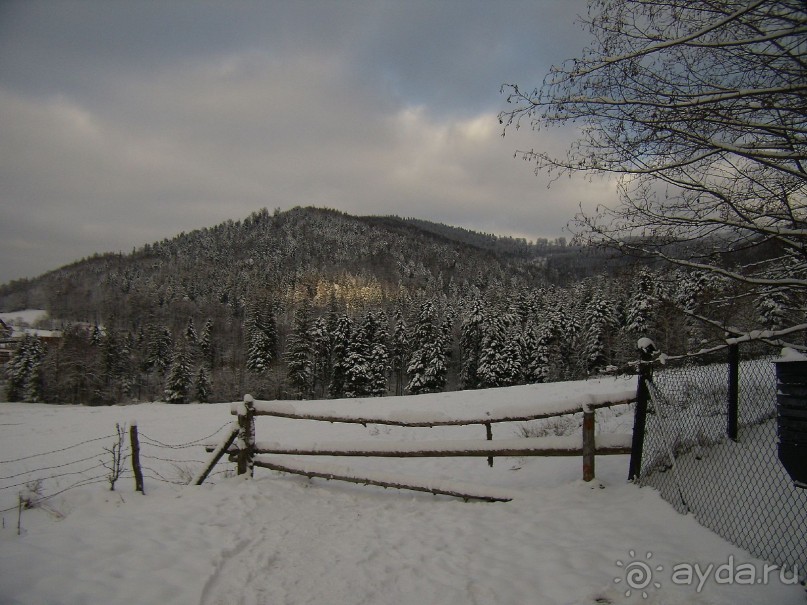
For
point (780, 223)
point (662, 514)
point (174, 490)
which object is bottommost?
point (174, 490)

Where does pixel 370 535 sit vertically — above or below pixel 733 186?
below

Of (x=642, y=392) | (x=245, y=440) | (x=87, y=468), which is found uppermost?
(x=642, y=392)

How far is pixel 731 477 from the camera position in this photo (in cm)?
500

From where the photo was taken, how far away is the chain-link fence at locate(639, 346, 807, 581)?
3.88 meters

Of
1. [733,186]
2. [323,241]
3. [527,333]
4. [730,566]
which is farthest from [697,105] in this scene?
[323,241]

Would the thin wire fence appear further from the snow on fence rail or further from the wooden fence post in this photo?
the wooden fence post

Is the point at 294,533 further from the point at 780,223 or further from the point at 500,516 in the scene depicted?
the point at 780,223

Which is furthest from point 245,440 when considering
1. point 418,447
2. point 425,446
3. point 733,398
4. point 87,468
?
point 87,468

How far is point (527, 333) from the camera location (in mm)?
51750

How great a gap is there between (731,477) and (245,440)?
7.19m

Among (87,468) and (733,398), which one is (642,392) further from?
(87,468)

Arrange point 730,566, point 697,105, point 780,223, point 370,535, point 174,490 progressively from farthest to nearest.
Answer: point 174,490 → point 370,535 → point 780,223 → point 697,105 → point 730,566

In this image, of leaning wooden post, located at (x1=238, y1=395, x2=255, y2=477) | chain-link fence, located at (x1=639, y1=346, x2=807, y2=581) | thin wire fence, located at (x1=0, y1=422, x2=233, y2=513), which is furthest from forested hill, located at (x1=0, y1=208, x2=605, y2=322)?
chain-link fence, located at (x1=639, y1=346, x2=807, y2=581)

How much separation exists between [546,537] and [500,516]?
845mm
